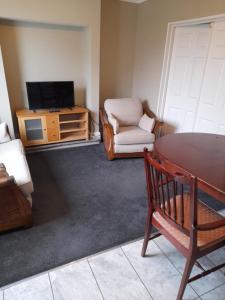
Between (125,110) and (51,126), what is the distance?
1337 millimetres

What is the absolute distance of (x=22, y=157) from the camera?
249 centimetres

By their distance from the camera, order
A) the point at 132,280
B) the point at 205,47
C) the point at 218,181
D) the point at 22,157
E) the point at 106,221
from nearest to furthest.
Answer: the point at 218,181, the point at 132,280, the point at 106,221, the point at 22,157, the point at 205,47

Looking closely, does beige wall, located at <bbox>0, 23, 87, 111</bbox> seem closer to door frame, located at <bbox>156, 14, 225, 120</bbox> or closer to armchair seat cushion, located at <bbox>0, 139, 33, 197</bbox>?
armchair seat cushion, located at <bbox>0, 139, 33, 197</bbox>

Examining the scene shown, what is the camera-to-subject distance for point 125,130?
350cm

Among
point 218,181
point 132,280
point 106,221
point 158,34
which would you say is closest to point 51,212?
point 106,221

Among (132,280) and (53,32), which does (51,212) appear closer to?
(132,280)

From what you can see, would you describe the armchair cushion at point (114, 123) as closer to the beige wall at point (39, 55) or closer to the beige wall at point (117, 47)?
the beige wall at point (117, 47)

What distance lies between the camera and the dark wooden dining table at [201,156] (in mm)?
1448

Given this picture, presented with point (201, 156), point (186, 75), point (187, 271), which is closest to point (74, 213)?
point (187, 271)

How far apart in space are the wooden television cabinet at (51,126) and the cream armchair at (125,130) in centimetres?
48

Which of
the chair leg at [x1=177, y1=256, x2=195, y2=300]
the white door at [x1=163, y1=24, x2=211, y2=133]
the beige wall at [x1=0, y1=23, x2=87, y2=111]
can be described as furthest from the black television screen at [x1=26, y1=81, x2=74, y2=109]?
the chair leg at [x1=177, y1=256, x2=195, y2=300]

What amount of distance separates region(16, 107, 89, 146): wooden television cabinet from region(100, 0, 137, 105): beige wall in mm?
799

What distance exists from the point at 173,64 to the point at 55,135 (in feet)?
7.73

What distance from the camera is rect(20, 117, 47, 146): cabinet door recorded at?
3475 mm
